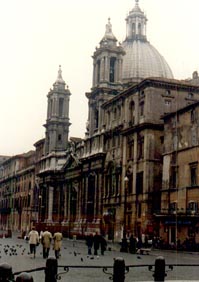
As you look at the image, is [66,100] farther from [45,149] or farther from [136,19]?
[136,19]

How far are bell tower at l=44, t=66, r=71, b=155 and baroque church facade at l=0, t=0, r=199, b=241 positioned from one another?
0.15 m

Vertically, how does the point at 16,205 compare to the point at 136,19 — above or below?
below

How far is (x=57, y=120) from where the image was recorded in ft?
302

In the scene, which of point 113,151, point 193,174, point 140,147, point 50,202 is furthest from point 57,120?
point 193,174

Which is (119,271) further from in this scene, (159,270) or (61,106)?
(61,106)

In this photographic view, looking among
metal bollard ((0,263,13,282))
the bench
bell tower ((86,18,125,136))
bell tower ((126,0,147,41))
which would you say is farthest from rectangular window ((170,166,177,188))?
bell tower ((126,0,147,41))

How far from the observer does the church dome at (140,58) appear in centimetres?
8550

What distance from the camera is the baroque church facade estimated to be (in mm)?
56219

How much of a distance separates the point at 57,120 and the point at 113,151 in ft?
92.3

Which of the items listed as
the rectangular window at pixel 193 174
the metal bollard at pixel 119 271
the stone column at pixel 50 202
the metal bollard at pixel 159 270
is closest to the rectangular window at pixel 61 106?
the stone column at pixel 50 202

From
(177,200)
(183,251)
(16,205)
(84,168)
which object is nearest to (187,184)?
(177,200)

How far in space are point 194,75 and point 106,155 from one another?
23.8m

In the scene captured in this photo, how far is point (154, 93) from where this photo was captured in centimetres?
5728

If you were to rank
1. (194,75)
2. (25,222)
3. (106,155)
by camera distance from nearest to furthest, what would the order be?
(106,155) → (194,75) → (25,222)
